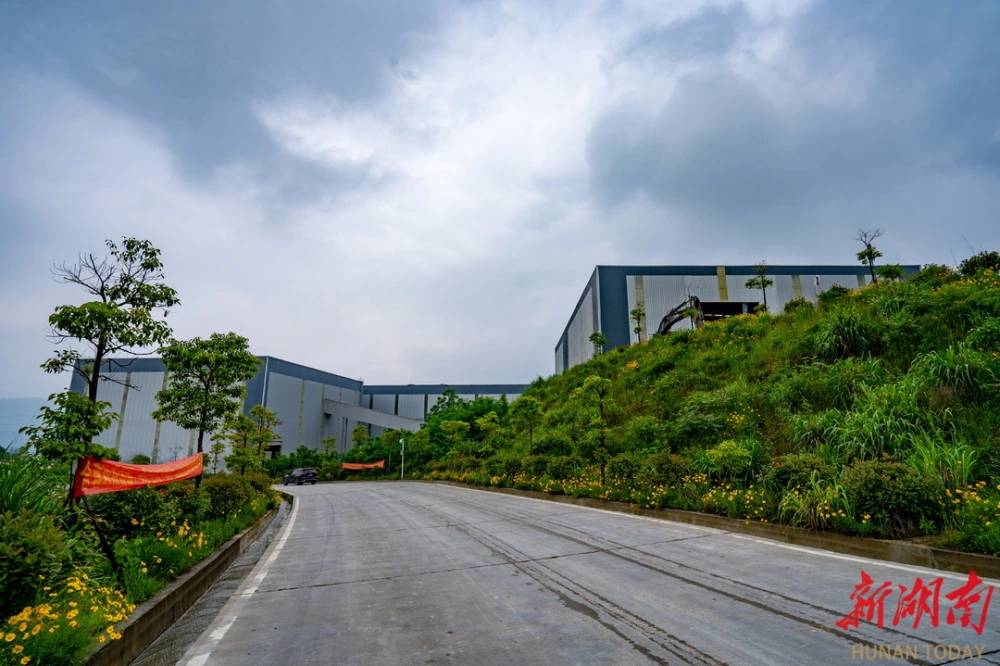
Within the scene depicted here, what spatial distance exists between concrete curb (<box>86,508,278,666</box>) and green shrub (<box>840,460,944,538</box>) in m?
8.79

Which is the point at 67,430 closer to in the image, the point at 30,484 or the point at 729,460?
the point at 30,484

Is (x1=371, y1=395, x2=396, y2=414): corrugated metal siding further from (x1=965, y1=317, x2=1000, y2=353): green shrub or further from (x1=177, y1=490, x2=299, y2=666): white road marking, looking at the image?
(x1=965, y1=317, x2=1000, y2=353): green shrub

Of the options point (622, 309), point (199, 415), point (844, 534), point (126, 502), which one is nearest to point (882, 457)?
point (844, 534)

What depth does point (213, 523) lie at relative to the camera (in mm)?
9867

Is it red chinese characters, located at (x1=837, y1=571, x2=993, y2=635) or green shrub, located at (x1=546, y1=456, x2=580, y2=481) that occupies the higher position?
green shrub, located at (x1=546, y1=456, x2=580, y2=481)

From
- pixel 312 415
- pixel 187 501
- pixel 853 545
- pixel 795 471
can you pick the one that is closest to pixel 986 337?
pixel 795 471

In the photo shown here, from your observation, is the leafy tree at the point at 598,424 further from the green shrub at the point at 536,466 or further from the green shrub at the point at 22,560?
the green shrub at the point at 22,560

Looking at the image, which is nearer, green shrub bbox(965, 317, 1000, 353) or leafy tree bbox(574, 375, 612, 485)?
green shrub bbox(965, 317, 1000, 353)

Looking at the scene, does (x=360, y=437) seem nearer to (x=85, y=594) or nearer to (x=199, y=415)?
(x=199, y=415)

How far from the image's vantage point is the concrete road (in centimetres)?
373

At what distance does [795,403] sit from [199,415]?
17178 mm

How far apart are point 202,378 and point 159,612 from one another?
33.1 ft

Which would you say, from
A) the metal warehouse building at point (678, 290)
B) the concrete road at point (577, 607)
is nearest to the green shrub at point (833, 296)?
the concrete road at point (577, 607)

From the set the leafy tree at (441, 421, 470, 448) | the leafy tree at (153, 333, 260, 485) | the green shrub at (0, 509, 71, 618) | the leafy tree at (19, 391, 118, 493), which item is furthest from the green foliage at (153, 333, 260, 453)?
the leafy tree at (441, 421, 470, 448)
